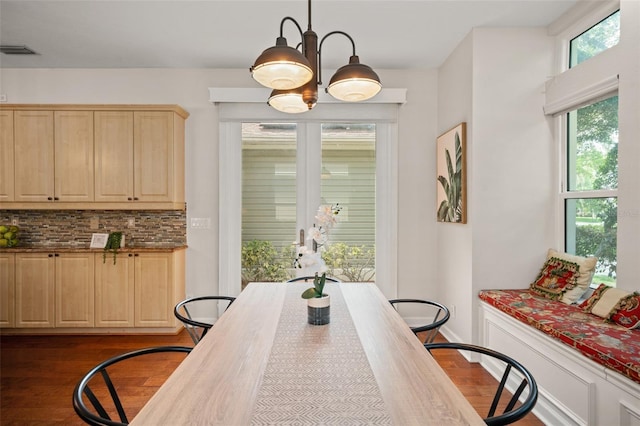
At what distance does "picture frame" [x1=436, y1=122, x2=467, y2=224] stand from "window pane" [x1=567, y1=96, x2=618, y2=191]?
2.57ft

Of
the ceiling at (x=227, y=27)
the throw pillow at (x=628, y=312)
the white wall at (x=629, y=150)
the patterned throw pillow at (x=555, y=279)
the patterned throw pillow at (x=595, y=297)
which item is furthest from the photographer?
the ceiling at (x=227, y=27)

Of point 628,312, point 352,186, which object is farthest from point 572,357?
point 352,186

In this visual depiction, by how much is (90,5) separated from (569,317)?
154 inches

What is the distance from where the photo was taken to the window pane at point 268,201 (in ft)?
13.5

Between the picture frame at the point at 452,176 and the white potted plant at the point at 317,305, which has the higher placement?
the picture frame at the point at 452,176

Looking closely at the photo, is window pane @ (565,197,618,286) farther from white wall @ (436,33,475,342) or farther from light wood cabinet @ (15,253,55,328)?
light wood cabinet @ (15,253,55,328)

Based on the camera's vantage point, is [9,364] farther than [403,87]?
No

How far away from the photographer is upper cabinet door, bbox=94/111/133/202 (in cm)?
375

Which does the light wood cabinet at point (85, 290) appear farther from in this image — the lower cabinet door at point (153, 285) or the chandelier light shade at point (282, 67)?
the chandelier light shade at point (282, 67)

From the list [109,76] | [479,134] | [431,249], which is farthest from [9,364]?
[479,134]

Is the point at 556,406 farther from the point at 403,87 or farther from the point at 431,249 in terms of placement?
the point at 403,87

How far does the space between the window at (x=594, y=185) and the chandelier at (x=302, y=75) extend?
182 centimetres

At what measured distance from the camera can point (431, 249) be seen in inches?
162

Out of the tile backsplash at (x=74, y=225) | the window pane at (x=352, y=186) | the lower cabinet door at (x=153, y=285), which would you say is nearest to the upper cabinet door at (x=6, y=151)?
the tile backsplash at (x=74, y=225)
